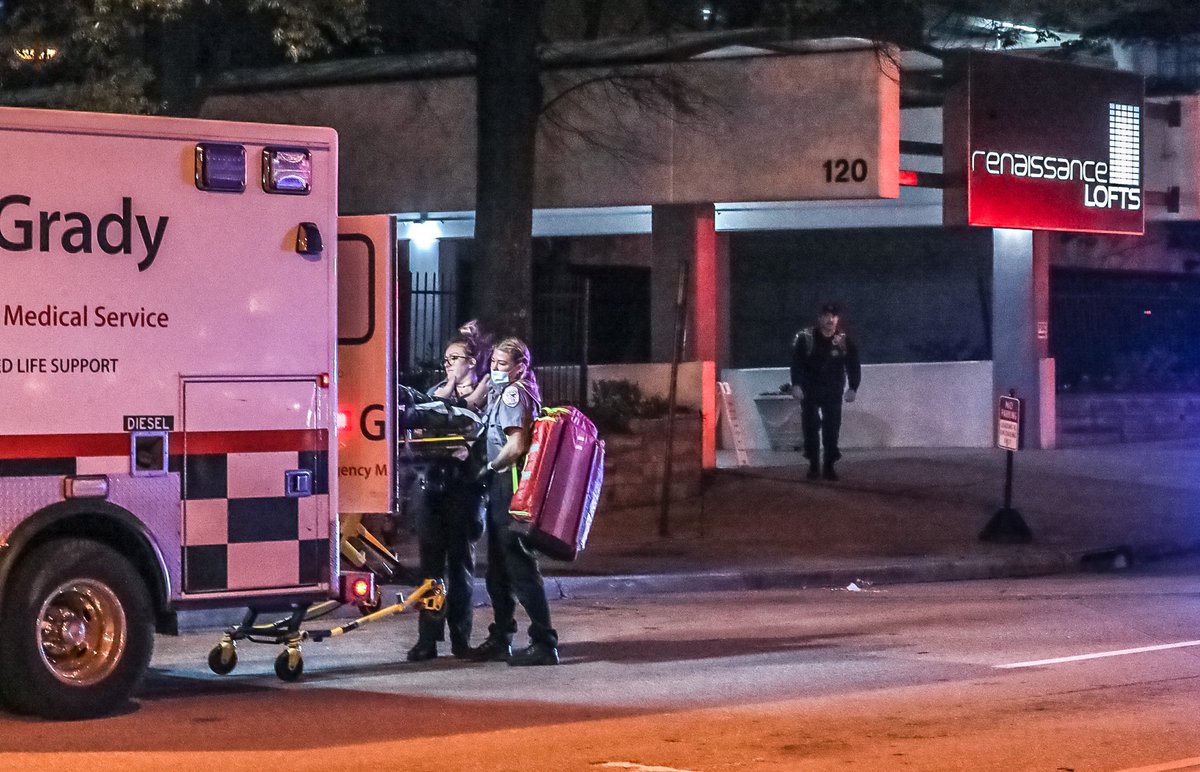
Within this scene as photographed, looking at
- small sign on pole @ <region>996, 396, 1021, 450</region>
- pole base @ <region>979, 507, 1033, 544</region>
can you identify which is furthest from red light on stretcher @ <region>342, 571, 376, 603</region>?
pole base @ <region>979, 507, 1033, 544</region>

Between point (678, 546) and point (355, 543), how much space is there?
6503 mm

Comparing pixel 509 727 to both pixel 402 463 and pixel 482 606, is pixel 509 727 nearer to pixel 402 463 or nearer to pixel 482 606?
pixel 402 463

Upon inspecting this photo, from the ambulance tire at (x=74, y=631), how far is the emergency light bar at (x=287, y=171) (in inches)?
75.8

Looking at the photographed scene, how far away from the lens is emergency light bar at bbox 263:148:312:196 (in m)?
8.42

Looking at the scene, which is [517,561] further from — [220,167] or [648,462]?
[648,462]

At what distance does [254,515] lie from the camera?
27.5 ft

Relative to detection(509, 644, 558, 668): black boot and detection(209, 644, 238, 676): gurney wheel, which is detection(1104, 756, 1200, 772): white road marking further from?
detection(209, 644, 238, 676): gurney wheel

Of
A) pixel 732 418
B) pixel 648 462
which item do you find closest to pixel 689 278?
pixel 732 418

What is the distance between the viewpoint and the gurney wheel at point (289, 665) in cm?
915

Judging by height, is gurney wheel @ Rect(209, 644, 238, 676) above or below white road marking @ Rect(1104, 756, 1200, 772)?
above

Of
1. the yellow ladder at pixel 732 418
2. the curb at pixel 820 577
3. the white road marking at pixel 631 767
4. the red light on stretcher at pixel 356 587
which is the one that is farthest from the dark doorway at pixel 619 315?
the white road marking at pixel 631 767

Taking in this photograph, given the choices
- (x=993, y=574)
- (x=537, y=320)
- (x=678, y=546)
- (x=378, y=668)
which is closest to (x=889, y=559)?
(x=993, y=574)

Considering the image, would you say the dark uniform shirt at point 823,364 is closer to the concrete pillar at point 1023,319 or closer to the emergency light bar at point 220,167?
the concrete pillar at point 1023,319

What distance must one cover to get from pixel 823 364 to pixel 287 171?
414 inches
